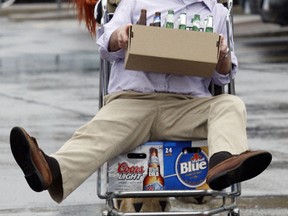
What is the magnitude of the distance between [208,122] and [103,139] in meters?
0.55

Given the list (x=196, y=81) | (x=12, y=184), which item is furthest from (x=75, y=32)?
(x=196, y=81)

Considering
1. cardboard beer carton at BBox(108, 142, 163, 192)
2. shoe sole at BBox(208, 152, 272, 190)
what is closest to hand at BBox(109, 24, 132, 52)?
cardboard beer carton at BBox(108, 142, 163, 192)

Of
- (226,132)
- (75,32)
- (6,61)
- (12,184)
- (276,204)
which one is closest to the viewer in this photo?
(226,132)

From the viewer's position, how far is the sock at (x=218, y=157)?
5473mm

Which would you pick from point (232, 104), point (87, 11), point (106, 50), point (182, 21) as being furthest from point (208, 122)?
point (87, 11)

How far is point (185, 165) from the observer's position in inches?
228

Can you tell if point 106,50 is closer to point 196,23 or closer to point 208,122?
point 196,23

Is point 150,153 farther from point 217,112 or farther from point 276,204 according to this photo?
point 276,204

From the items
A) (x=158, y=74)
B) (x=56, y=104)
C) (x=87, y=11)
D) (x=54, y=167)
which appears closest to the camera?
(x=54, y=167)

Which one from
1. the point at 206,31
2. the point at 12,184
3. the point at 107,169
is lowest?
the point at 12,184

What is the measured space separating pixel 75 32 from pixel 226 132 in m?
16.7

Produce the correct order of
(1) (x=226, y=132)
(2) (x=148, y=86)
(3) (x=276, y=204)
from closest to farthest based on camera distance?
(1) (x=226, y=132)
(2) (x=148, y=86)
(3) (x=276, y=204)

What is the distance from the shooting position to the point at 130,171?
19.0ft

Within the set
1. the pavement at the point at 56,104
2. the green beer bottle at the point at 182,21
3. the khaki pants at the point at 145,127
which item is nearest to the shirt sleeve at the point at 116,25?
the khaki pants at the point at 145,127
